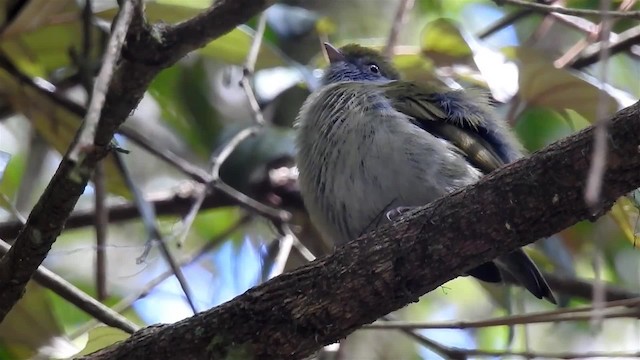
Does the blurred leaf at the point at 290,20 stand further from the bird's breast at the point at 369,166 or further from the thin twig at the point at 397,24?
the bird's breast at the point at 369,166

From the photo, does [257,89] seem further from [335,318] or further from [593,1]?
[335,318]

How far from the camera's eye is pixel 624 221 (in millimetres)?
3277

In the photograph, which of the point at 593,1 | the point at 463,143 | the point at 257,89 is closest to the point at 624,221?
the point at 463,143

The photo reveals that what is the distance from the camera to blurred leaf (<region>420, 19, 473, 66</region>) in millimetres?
4043

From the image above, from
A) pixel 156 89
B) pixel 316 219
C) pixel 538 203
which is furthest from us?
pixel 156 89

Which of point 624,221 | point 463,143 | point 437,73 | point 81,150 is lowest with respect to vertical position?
point 81,150

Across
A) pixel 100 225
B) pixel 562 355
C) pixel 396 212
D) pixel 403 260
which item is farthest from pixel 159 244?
pixel 562 355

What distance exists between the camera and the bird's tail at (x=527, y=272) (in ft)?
10.3

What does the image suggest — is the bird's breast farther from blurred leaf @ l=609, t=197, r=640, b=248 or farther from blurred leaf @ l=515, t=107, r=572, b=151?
blurred leaf @ l=515, t=107, r=572, b=151

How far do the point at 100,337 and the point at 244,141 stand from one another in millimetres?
1463

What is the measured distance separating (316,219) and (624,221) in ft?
3.59

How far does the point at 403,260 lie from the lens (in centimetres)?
243

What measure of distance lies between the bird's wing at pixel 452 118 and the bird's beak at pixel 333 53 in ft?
2.67

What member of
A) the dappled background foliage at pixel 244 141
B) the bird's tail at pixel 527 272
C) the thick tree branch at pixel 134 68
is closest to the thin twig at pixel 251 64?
the dappled background foliage at pixel 244 141
